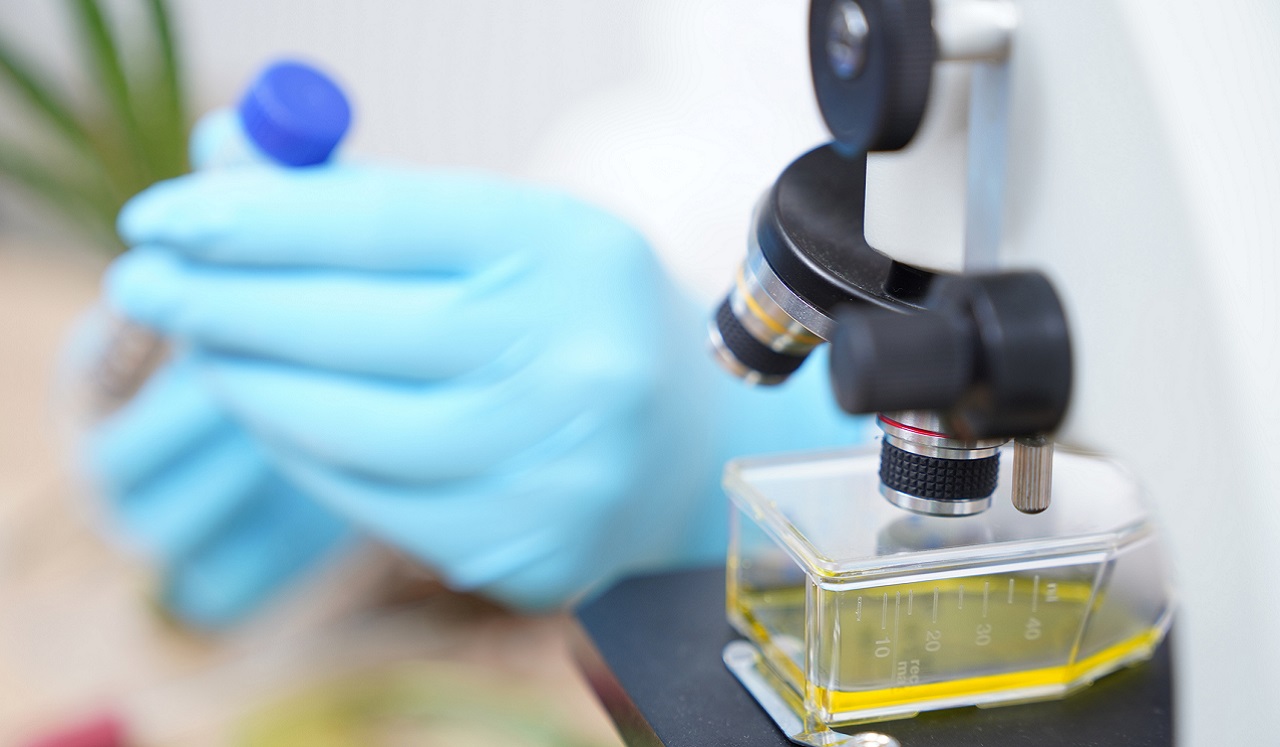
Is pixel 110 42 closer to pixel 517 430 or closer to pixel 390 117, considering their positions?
pixel 390 117

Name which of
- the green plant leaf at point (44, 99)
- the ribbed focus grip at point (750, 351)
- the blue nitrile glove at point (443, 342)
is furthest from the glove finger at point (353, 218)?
the green plant leaf at point (44, 99)

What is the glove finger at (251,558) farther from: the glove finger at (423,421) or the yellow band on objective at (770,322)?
the yellow band on objective at (770,322)

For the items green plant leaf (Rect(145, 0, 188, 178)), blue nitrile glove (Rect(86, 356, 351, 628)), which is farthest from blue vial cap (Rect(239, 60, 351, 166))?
green plant leaf (Rect(145, 0, 188, 178))

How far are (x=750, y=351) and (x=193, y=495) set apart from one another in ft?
1.95

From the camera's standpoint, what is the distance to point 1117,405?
0.76ft

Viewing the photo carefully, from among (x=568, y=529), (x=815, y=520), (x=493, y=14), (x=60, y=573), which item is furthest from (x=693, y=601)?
(x=493, y=14)

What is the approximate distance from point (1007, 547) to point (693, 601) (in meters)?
0.14

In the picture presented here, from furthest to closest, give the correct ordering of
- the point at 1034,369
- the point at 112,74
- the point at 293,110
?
the point at 112,74, the point at 293,110, the point at 1034,369

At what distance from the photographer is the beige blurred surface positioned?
0.67m

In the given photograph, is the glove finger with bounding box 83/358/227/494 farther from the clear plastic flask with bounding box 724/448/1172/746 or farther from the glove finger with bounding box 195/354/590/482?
the clear plastic flask with bounding box 724/448/1172/746

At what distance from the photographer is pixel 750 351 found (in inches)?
13.3

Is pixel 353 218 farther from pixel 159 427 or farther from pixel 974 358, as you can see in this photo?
pixel 974 358

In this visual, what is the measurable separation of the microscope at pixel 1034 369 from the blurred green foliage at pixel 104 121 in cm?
86

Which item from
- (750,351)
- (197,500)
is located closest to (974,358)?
(750,351)
